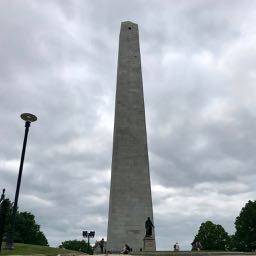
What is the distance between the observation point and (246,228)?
59281mm

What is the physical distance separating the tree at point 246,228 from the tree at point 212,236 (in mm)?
6763

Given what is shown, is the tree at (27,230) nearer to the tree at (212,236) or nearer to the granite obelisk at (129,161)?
the tree at (212,236)

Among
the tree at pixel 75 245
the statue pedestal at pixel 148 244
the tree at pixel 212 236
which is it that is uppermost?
the tree at pixel 75 245

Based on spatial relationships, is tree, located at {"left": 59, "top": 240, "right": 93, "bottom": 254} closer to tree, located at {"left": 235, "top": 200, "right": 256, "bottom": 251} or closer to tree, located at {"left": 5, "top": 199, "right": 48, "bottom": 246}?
tree, located at {"left": 5, "top": 199, "right": 48, "bottom": 246}

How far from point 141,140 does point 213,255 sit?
18.9 meters

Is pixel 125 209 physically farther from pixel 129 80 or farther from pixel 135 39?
pixel 135 39

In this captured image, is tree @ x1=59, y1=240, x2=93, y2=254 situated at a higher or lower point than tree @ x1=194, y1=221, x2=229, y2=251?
higher

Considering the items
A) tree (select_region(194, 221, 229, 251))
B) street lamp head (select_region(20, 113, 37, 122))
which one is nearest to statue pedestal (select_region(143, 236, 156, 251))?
street lamp head (select_region(20, 113, 37, 122))

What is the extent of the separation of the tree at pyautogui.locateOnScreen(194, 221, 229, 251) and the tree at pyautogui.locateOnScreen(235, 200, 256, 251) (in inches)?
266

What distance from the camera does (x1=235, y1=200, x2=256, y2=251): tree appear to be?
189 feet

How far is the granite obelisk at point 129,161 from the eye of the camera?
39406 millimetres

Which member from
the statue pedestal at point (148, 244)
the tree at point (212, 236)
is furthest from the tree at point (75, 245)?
the statue pedestal at point (148, 244)

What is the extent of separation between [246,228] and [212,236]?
355 inches

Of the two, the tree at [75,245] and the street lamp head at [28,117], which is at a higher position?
the tree at [75,245]
